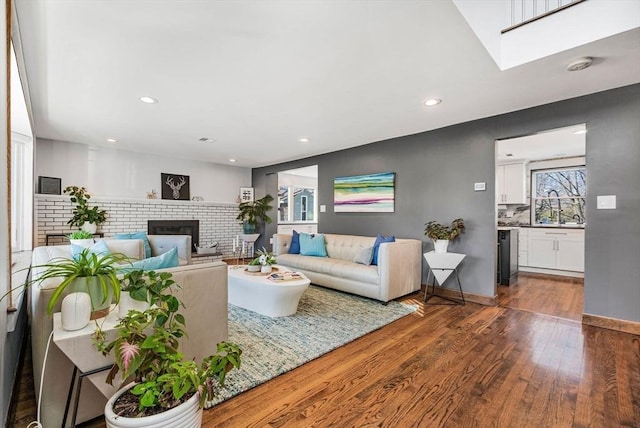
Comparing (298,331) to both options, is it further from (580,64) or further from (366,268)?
(580,64)

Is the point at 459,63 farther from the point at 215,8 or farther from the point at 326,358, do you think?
the point at 326,358

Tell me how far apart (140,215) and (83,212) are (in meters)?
1.00

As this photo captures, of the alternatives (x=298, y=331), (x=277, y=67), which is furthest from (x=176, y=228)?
(x=277, y=67)

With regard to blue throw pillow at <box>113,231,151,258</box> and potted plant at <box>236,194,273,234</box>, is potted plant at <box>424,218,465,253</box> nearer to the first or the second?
blue throw pillow at <box>113,231,151,258</box>

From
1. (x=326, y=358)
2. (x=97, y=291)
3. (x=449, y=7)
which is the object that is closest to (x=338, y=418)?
(x=326, y=358)

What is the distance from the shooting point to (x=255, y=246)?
23.9 feet

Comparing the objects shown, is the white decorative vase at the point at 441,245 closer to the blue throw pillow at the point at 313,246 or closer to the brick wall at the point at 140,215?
the blue throw pillow at the point at 313,246

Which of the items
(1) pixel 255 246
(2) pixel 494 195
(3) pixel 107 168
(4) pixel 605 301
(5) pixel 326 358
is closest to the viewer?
(5) pixel 326 358

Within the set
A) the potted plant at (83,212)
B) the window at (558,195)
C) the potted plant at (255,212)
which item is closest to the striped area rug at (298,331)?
the potted plant at (83,212)

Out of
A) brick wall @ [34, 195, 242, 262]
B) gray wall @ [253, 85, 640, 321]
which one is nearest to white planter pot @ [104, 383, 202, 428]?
gray wall @ [253, 85, 640, 321]

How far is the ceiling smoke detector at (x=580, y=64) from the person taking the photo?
2.20 m

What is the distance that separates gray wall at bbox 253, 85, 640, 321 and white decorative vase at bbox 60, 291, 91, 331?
3.79 meters

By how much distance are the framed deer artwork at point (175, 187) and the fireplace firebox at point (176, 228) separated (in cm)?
51

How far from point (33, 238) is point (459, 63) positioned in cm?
567
